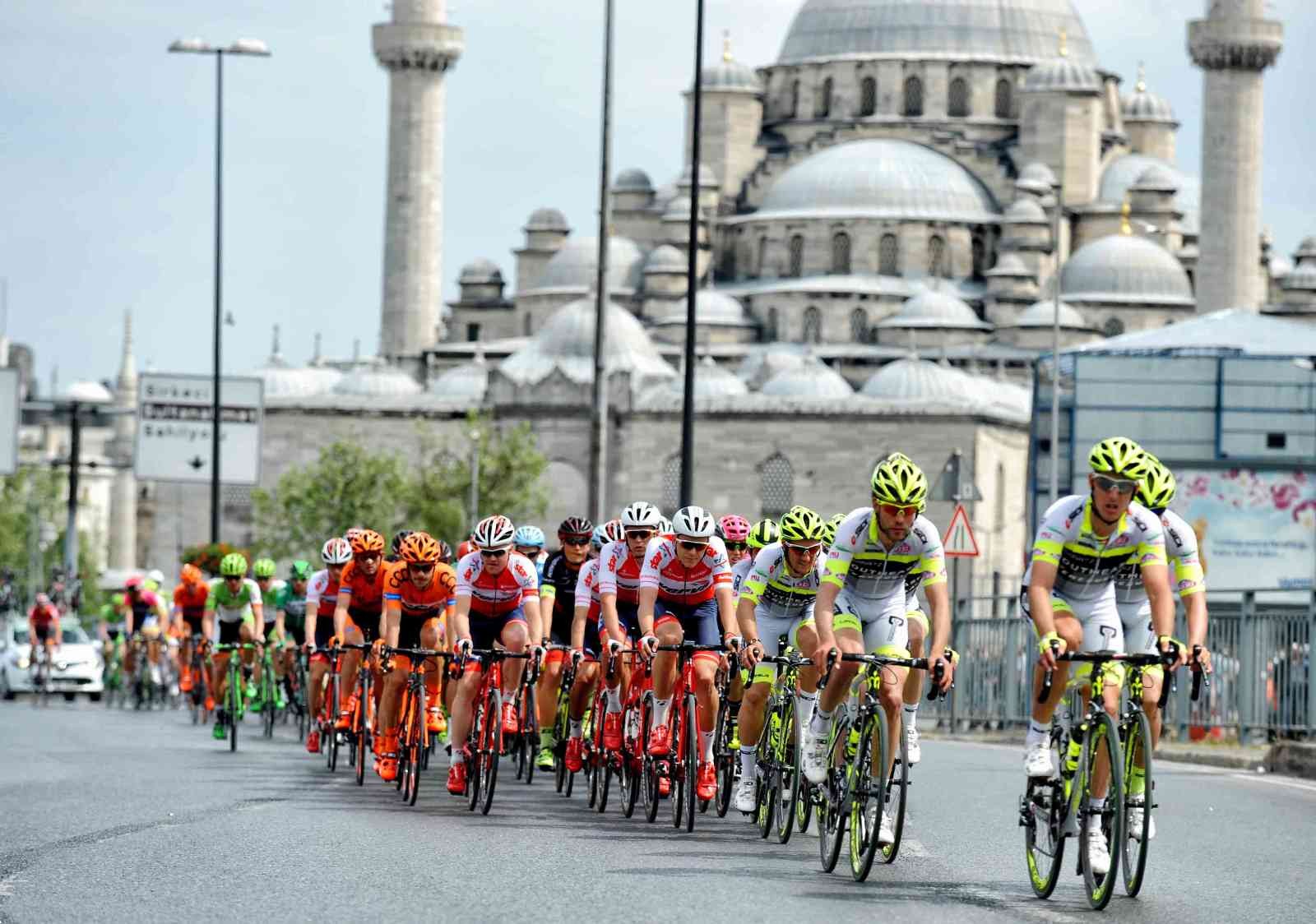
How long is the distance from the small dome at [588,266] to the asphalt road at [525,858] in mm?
92361

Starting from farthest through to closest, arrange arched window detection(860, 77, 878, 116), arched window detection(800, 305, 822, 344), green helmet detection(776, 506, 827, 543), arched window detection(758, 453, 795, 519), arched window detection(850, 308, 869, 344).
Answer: arched window detection(860, 77, 878, 116)
arched window detection(800, 305, 822, 344)
arched window detection(850, 308, 869, 344)
arched window detection(758, 453, 795, 519)
green helmet detection(776, 506, 827, 543)

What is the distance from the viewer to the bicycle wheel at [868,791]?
1023 cm

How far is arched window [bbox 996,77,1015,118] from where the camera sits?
112 m

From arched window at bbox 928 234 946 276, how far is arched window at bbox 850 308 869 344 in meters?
3.68

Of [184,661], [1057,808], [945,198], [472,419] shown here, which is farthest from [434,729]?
[945,198]

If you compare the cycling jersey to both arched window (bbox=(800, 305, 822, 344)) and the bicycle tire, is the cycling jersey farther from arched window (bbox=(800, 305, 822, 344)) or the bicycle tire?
arched window (bbox=(800, 305, 822, 344))

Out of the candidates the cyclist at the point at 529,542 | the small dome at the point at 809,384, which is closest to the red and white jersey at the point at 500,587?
the cyclist at the point at 529,542

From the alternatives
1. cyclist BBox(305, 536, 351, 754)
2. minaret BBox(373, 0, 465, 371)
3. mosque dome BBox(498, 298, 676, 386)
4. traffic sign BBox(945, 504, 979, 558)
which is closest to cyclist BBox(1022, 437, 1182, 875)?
cyclist BBox(305, 536, 351, 754)

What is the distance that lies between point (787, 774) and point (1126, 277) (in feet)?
301

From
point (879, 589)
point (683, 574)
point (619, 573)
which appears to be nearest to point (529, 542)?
point (619, 573)

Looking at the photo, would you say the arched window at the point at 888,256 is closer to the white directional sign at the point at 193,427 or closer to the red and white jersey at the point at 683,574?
the white directional sign at the point at 193,427

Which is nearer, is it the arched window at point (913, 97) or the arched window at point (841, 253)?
the arched window at point (841, 253)

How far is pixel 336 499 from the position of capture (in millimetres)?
83875

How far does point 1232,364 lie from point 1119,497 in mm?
27603
